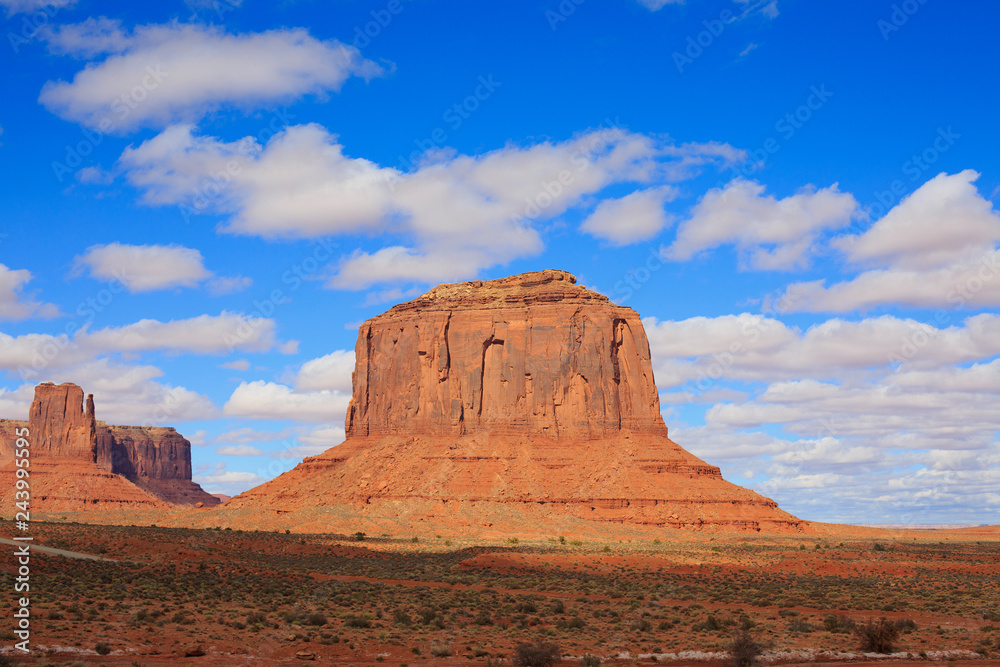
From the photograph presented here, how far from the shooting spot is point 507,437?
104m

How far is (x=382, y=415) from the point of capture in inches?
4505

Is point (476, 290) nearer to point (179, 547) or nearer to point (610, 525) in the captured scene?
point (610, 525)

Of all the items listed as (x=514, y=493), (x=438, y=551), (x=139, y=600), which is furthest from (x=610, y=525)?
(x=139, y=600)

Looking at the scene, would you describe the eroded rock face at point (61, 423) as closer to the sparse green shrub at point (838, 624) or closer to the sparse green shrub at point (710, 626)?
the sparse green shrub at point (710, 626)

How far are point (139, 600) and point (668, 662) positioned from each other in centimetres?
1751

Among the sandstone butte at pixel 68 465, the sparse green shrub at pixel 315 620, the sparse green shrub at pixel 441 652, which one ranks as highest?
the sandstone butte at pixel 68 465

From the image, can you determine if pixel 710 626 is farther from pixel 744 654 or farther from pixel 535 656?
pixel 535 656

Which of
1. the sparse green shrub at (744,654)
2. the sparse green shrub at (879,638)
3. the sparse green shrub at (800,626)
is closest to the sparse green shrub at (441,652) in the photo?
the sparse green shrub at (744,654)

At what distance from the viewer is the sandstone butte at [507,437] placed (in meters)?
87.9

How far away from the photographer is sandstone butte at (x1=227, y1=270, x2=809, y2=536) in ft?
288

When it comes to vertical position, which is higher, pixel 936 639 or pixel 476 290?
pixel 476 290

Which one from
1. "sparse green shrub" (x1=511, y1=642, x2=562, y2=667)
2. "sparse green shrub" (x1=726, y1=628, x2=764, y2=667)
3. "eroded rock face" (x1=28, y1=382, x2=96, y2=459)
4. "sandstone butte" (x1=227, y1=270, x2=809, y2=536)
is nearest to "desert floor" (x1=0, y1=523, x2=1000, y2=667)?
"sparse green shrub" (x1=511, y1=642, x2=562, y2=667)

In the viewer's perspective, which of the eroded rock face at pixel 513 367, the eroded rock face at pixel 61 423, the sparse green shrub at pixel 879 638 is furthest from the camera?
the eroded rock face at pixel 61 423

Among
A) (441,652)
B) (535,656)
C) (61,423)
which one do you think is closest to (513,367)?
(441,652)
